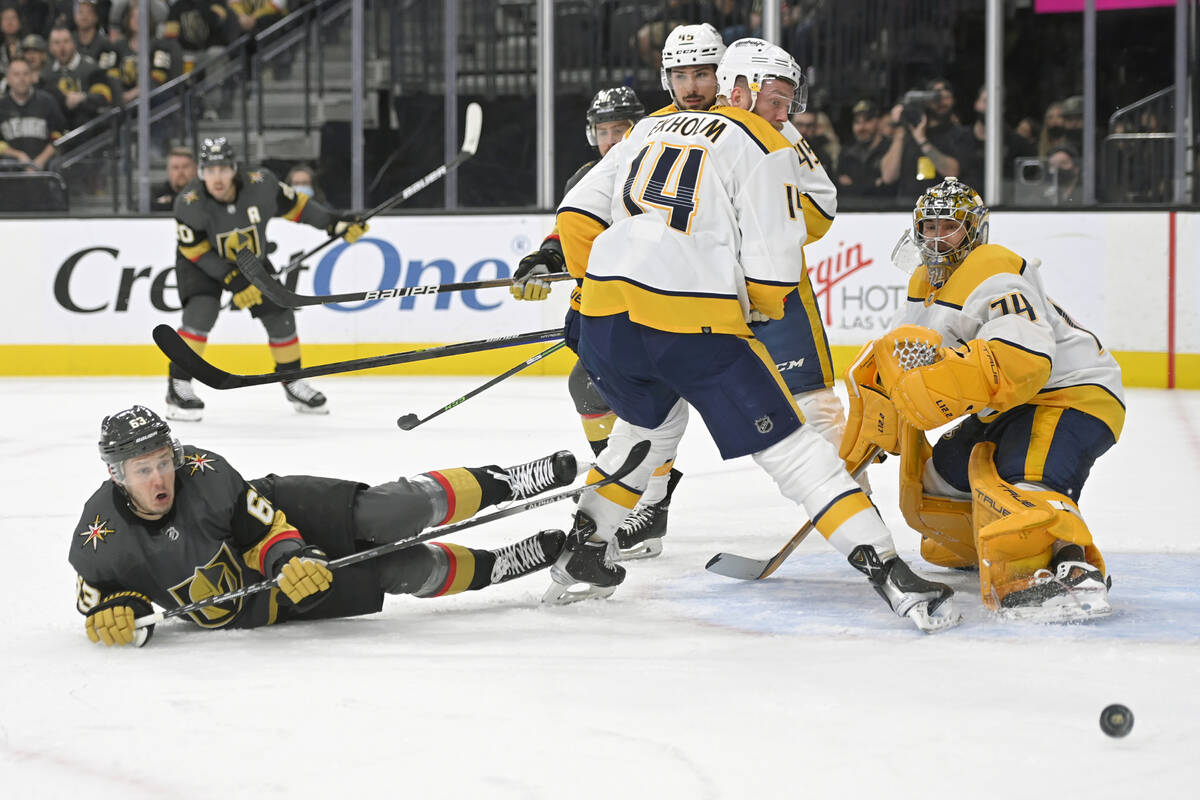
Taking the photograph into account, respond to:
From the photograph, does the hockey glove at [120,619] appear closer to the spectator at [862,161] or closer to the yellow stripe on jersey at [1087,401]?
the yellow stripe on jersey at [1087,401]

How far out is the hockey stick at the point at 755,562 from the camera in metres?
3.05

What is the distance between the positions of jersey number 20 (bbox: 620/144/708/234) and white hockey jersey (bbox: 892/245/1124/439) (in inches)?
24.9

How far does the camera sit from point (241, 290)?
6.24 meters

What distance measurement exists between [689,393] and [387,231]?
5.29m

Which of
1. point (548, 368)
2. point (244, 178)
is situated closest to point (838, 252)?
point (548, 368)

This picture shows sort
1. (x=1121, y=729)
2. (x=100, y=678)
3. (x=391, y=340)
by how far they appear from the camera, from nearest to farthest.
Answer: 1. (x=1121, y=729)
2. (x=100, y=678)
3. (x=391, y=340)

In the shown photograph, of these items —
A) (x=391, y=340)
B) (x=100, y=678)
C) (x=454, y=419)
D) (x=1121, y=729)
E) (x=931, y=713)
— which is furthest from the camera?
(x=391, y=340)

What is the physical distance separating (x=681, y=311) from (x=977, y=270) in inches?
26.3

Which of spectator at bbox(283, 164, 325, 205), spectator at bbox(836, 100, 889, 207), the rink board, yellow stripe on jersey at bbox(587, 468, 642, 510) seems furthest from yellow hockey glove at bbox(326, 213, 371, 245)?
yellow stripe on jersey at bbox(587, 468, 642, 510)

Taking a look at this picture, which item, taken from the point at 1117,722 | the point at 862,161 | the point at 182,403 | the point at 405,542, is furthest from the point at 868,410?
the point at 862,161

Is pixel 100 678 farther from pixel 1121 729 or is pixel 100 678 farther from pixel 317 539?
pixel 1121 729

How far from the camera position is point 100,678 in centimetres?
237

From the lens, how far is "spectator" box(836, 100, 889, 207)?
7441 millimetres

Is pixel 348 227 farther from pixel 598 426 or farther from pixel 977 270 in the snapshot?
pixel 977 270
